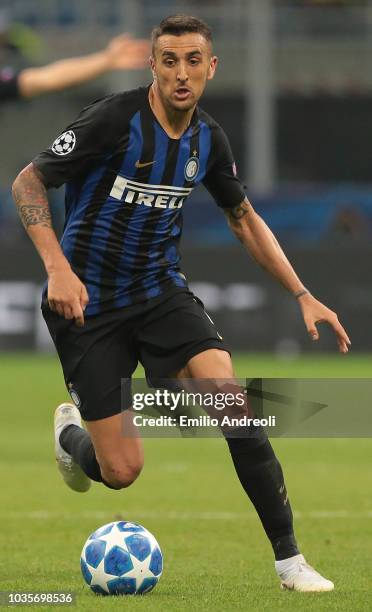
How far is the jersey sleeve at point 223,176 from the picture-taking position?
6996mm

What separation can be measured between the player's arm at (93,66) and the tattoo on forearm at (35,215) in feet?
6.39

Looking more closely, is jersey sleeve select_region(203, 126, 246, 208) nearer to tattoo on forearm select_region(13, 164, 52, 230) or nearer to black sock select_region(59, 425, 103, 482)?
tattoo on forearm select_region(13, 164, 52, 230)

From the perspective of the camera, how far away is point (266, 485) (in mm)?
6645

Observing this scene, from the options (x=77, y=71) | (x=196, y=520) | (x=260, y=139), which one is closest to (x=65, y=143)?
(x=77, y=71)

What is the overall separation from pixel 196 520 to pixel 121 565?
2742 mm

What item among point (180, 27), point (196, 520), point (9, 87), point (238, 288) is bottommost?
point (238, 288)

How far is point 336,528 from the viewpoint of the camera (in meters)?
8.87

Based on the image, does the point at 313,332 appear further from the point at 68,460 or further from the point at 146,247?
the point at 68,460

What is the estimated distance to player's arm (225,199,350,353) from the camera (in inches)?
268

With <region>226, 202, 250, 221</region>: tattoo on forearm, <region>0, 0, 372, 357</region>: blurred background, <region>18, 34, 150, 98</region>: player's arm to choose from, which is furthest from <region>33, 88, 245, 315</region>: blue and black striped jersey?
<region>0, 0, 372, 357</region>: blurred background

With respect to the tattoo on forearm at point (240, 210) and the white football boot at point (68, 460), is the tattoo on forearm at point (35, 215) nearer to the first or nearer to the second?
the tattoo on forearm at point (240, 210)

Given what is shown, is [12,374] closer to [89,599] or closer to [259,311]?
[259,311]

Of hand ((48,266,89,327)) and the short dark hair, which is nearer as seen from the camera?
hand ((48,266,89,327))

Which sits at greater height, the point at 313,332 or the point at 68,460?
the point at 313,332
